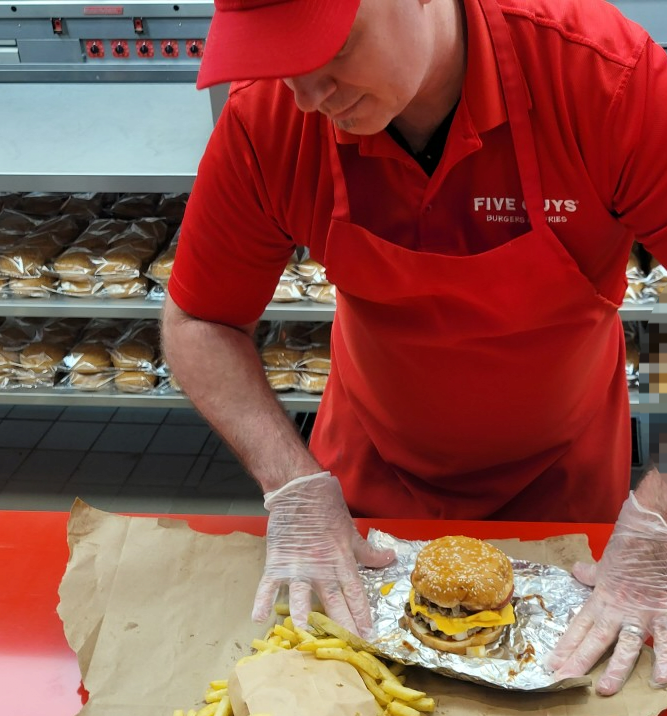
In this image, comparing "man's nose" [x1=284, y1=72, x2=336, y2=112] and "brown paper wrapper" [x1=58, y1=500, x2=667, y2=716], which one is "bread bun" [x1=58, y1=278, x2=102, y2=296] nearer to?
"brown paper wrapper" [x1=58, y1=500, x2=667, y2=716]

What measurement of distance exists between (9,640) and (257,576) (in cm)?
50

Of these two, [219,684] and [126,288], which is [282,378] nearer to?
[126,288]

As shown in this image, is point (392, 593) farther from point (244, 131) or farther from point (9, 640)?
point (244, 131)

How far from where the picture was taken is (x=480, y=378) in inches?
74.5

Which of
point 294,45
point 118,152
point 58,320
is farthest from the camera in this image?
point 58,320

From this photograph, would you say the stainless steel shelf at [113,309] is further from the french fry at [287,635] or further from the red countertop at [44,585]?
the french fry at [287,635]

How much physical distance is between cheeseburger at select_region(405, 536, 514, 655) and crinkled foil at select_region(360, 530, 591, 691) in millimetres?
25

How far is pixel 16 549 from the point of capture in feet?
6.46

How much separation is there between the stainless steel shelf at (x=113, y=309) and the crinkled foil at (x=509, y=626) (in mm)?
1662

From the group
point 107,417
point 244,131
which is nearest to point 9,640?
point 244,131

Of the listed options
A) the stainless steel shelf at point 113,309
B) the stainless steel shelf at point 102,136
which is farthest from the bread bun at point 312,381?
the stainless steel shelf at point 102,136

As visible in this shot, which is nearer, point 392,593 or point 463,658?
point 463,658

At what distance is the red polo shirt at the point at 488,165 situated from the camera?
1.54 metres

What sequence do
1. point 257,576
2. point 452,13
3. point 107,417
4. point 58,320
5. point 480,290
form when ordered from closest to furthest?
point 452,13
point 480,290
point 257,576
point 58,320
point 107,417
